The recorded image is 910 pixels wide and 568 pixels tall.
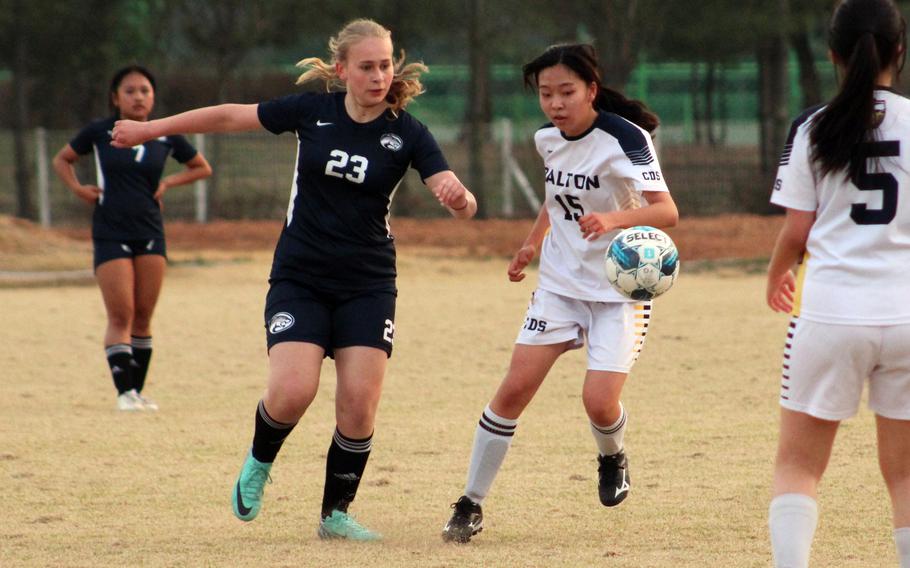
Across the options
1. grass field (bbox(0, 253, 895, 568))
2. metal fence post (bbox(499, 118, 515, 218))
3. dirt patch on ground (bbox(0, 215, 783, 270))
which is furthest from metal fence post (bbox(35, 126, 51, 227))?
grass field (bbox(0, 253, 895, 568))

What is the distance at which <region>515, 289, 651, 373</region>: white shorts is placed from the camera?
18.1ft

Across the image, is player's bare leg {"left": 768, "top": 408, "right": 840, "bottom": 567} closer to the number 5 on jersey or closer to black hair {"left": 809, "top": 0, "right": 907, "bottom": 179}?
black hair {"left": 809, "top": 0, "right": 907, "bottom": 179}

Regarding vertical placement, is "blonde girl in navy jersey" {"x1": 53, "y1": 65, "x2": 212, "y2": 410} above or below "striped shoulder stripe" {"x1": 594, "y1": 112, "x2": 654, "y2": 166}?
below

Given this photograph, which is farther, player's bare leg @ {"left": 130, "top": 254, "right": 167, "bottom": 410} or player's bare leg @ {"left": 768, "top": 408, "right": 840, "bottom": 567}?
player's bare leg @ {"left": 130, "top": 254, "right": 167, "bottom": 410}

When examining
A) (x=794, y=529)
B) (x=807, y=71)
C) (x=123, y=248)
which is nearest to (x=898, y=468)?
(x=794, y=529)

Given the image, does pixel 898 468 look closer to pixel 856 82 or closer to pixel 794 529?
pixel 794 529

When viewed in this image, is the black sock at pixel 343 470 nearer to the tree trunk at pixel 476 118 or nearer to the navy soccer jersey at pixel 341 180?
the navy soccer jersey at pixel 341 180

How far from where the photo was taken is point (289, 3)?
26.5 m

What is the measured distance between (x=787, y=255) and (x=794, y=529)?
77cm

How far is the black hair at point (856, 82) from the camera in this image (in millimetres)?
3748

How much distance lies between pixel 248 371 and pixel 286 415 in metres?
5.20

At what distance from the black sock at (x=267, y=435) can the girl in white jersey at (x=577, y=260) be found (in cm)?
73

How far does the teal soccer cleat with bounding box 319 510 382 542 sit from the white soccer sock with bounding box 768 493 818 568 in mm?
1931

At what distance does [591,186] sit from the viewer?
553cm
